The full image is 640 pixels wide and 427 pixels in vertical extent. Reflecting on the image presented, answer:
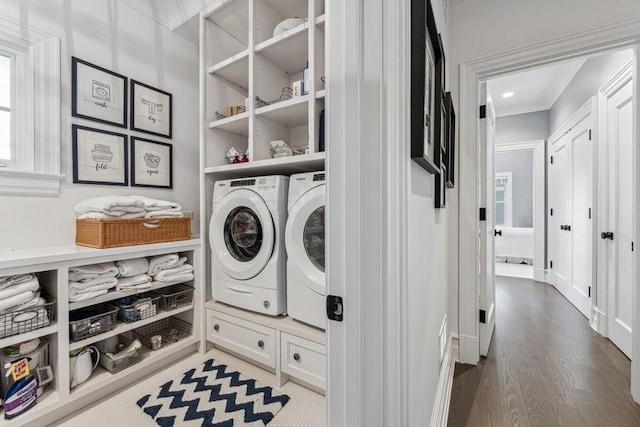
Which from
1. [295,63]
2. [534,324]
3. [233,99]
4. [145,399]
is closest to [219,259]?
[145,399]

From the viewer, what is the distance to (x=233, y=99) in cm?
230

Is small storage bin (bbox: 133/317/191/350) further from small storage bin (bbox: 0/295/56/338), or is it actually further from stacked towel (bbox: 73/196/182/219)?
stacked towel (bbox: 73/196/182/219)

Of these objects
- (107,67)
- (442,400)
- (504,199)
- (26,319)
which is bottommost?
(442,400)

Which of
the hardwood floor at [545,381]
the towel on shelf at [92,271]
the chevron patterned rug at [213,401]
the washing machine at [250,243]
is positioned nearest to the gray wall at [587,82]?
the hardwood floor at [545,381]

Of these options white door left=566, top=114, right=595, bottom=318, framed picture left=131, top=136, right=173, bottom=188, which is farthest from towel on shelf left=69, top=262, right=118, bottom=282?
white door left=566, top=114, right=595, bottom=318

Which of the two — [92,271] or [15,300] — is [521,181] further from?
[15,300]

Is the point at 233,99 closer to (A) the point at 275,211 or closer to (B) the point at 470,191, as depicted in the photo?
(A) the point at 275,211

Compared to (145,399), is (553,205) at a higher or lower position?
higher

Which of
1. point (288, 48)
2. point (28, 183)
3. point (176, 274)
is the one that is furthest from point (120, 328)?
point (288, 48)

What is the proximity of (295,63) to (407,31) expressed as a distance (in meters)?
1.58

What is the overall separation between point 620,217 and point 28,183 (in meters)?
4.02

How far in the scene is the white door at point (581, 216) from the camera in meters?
2.81

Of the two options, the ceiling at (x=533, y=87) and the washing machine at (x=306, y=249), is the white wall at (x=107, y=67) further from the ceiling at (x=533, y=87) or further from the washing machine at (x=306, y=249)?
the ceiling at (x=533, y=87)

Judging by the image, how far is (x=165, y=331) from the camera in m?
2.17
